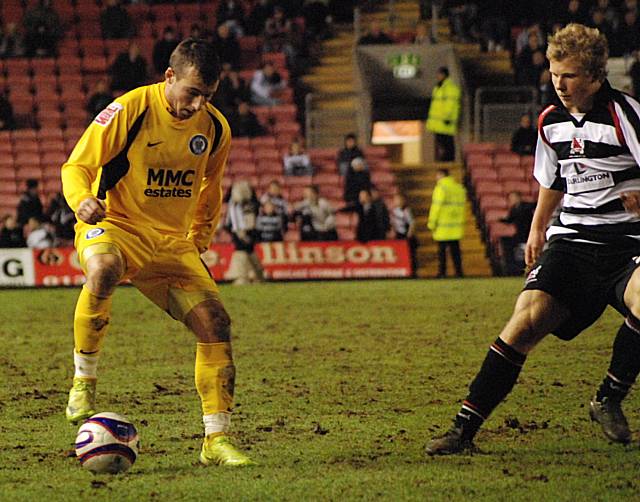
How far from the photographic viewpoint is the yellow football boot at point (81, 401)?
239 inches

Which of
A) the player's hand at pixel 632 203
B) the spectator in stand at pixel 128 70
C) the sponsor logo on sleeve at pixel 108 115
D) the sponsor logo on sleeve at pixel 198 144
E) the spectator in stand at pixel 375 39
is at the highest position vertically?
the sponsor logo on sleeve at pixel 108 115

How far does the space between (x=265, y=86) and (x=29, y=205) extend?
6.26 m

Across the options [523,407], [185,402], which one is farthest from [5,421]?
[523,407]

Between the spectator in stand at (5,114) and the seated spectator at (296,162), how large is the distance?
6036 mm

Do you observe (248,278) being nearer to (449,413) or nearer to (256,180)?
(256,180)

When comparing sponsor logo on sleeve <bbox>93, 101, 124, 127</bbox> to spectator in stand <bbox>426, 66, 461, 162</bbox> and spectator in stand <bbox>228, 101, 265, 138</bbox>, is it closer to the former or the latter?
spectator in stand <bbox>426, 66, 461, 162</bbox>

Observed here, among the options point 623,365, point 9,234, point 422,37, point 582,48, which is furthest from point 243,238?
point 582,48

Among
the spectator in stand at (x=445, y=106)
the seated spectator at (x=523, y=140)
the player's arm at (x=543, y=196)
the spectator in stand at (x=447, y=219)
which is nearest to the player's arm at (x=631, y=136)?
the player's arm at (x=543, y=196)

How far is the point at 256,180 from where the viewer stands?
22.7 m

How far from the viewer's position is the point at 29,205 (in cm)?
2041

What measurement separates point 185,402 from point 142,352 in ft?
9.59

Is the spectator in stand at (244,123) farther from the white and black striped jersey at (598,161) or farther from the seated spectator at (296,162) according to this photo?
the white and black striped jersey at (598,161)

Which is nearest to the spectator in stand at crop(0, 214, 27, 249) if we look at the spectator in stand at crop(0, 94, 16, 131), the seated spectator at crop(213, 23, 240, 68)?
the spectator in stand at crop(0, 94, 16, 131)

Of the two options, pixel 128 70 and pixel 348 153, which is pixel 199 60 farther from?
pixel 128 70
